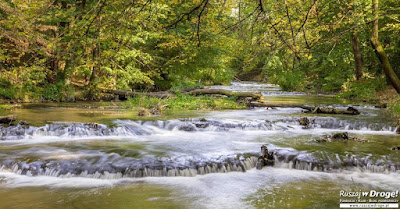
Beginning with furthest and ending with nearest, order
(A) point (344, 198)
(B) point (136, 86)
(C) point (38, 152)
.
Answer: (B) point (136, 86) < (C) point (38, 152) < (A) point (344, 198)

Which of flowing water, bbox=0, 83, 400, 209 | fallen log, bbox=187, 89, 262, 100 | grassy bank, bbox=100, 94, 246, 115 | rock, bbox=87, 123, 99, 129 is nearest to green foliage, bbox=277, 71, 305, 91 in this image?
fallen log, bbox=187, 89, 262, 100

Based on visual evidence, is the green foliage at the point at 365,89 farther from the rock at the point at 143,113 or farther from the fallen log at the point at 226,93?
the rock at the point at 143,113

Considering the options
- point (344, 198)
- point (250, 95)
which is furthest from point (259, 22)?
point (250, 95)

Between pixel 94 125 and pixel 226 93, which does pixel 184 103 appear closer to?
pixel 226 93

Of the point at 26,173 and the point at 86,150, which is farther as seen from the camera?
the point at 86,150

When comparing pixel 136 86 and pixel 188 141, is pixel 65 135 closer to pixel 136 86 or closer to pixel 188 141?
pixel 188 141

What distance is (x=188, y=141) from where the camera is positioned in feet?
29.4

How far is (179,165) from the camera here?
666cm

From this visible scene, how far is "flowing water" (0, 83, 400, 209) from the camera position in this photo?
514 cm

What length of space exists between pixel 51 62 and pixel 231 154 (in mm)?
12543

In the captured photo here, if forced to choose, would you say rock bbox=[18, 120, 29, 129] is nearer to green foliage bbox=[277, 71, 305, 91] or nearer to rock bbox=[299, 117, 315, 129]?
rock bbox=[299, 117, 315, 129]

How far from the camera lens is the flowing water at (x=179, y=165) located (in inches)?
203

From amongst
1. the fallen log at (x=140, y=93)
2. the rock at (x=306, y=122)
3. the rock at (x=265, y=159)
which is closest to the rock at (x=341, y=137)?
the rock at (x=306, y=122)

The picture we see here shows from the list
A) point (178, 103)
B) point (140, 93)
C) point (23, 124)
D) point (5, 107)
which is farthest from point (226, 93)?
point (23, 124)
